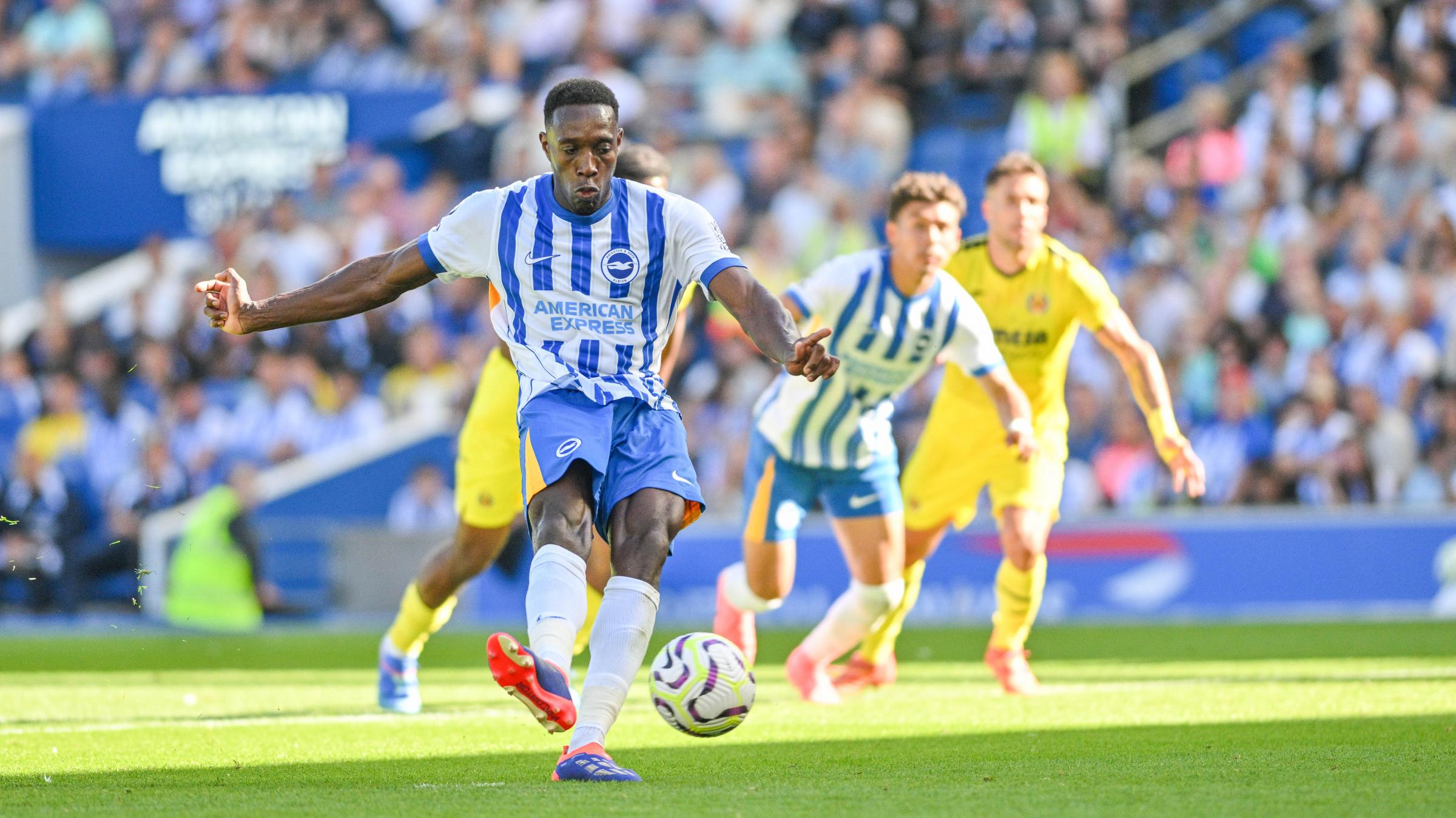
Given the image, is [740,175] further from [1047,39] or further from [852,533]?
[852,533]

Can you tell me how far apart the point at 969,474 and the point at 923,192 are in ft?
5.42

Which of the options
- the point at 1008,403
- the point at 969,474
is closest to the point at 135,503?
the point at 969,474

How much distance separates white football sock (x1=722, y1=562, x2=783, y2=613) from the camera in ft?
29.8

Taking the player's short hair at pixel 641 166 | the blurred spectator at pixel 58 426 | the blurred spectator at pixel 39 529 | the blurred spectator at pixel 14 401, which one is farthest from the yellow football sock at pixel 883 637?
the blurred spectator at pixel 14 401

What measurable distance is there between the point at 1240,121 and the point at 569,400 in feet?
43.2

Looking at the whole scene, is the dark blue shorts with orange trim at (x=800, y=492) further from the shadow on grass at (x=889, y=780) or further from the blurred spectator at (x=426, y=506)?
the blurred spectator at (x=426, y=506)

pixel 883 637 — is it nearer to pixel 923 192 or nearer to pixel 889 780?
pixel 923 192

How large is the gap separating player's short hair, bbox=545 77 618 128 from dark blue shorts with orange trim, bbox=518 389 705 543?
0.91m

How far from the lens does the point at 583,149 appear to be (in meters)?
5.85

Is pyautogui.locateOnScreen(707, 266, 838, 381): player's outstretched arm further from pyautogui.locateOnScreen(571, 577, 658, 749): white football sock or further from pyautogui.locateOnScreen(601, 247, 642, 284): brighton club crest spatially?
pyautogui.locateOnScreen(571, 577, 658, 749): white football sock

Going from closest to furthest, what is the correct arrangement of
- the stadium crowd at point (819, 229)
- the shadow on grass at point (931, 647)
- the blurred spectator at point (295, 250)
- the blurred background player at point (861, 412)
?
the blurred background player at point (861, 412) < the shadow on grass at point (931, 647) < the stadium crowd at point (819, 229) < the blurred spectator at point (295, 250)

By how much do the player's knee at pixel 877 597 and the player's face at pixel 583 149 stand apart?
130 inches

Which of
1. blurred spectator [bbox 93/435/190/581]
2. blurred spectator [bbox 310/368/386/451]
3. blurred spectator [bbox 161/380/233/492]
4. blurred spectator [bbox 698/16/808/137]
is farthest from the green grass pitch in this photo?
blurred spectator [bbox 698/16/808/137]

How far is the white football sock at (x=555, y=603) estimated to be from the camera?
18.7 ft
